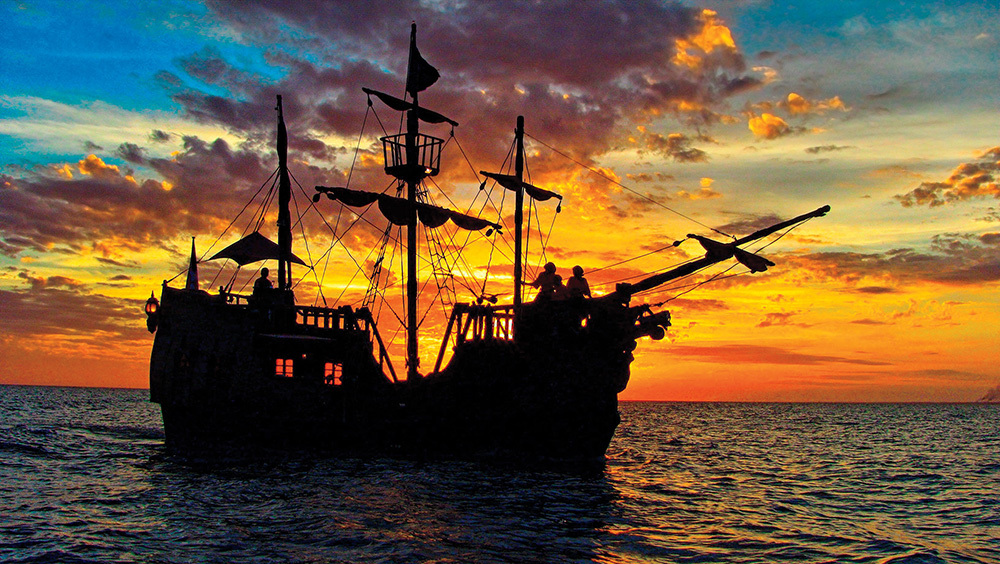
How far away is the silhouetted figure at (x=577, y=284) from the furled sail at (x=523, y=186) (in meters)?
4.82

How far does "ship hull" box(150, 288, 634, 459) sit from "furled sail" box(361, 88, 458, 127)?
1113 centimetres

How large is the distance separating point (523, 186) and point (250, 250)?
449 inches

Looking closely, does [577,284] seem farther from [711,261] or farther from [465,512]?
[465,512]

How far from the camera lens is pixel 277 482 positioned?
18766mm

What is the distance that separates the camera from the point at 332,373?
84.2ft

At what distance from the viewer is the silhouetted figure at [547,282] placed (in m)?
23.4

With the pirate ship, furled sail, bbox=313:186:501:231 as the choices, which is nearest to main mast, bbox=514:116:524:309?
the pirate ship

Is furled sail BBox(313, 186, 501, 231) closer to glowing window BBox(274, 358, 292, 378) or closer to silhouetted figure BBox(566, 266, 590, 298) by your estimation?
glowing window BBox(274, 358, 292, 378)

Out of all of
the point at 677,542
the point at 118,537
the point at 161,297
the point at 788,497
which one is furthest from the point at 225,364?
the point at 788,497

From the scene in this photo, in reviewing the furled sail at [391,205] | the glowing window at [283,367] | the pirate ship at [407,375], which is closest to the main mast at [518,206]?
the pirate ship at [407,375]

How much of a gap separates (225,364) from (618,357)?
1362cm

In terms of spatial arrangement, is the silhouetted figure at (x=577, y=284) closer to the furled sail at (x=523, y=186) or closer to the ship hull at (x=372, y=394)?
the ship hull at (x=372, y=394)

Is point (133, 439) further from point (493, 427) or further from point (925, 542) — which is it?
point (925, 542)

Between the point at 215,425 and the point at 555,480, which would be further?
the point at 215,425
